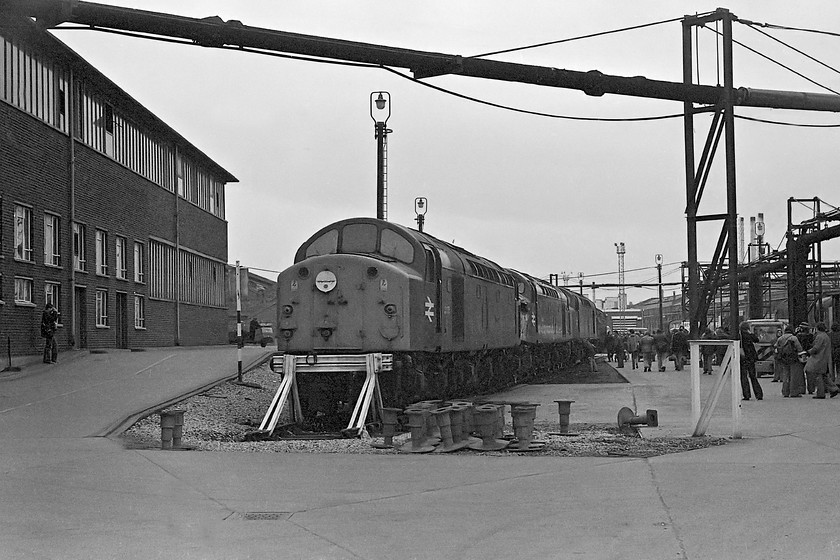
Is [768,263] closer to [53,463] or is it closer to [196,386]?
[196,386]

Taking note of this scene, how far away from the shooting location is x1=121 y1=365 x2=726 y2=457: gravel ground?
42.1 ft

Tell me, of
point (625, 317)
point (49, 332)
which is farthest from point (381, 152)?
point (625, 317)

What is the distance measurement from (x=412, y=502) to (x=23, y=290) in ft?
74.4

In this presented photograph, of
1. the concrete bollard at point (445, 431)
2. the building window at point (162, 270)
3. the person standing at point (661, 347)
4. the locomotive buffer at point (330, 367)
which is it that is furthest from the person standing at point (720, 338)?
the building window at point (162, 270)

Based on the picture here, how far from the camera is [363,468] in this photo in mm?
11188

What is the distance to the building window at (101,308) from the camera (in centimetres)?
3538

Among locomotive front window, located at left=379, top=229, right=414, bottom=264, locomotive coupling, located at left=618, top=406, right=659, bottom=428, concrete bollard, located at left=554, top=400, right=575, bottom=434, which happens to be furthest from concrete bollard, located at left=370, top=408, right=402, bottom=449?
locomotive front window, located at left=379, top=229, right=414, bottom=264

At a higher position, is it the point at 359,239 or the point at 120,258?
the point at 120,258

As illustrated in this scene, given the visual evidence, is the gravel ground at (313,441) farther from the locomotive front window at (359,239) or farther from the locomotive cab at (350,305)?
the locomotive front window at (359,239)

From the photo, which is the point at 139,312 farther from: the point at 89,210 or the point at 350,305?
the point at 350,305

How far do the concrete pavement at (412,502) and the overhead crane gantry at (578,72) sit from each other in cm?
298

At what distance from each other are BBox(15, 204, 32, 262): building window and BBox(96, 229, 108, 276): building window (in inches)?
233

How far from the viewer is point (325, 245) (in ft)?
61.2

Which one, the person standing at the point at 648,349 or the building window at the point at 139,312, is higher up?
the building window at the point at 139,312
